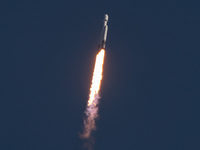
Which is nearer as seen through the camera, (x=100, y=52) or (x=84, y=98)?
(x=100, y=52)

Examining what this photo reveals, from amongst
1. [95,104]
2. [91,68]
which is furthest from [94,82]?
[91,68]

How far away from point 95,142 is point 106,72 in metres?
15.9

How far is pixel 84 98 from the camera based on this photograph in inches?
3088

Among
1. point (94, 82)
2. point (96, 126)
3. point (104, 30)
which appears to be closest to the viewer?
point (104, 30)

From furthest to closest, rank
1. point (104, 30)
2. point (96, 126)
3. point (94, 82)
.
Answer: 1. point (96, 126)
2. point (94, 82)
3. point (104, 30)

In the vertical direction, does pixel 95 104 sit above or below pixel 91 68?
below

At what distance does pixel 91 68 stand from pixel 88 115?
1181 centimetres

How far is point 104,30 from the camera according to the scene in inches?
2518

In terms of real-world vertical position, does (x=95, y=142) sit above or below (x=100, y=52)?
below

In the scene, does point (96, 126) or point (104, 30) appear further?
point (96, 126)

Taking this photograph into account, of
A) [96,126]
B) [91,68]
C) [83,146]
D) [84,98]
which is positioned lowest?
[83,146]

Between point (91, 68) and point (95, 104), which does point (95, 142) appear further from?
point (91, 68)

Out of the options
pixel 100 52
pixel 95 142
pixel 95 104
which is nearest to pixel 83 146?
pixel 95 142

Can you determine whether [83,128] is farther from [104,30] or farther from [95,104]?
[104,30]
